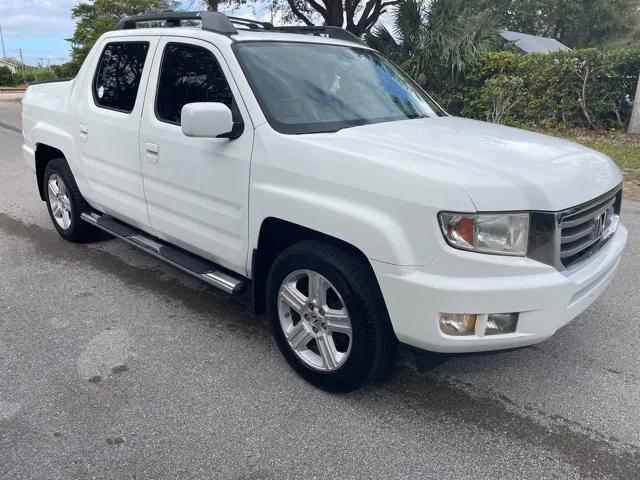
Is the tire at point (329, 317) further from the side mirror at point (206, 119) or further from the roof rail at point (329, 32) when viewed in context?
the roof rail at point (329, 32)

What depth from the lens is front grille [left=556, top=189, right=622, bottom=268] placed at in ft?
8.64

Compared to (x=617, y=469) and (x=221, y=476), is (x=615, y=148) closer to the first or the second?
(x=617, y=469)

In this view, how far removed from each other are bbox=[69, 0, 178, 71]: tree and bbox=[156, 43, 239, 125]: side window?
25.6 metres

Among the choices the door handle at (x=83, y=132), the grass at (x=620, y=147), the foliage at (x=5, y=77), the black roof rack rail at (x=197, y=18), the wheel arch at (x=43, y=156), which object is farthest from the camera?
the foliage at (x=5, y=77)

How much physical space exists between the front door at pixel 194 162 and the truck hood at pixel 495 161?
0.64 metres

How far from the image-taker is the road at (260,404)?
8.43 ft

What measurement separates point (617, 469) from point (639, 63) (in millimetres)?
12209

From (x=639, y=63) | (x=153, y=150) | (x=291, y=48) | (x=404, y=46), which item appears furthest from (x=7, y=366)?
(x=639, y=63)

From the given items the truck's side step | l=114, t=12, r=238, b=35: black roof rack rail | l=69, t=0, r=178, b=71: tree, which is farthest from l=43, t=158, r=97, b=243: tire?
l=69, t=0, r=178, b=71: tree

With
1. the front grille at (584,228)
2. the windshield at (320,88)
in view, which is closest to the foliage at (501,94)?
the windshield at (320,88)

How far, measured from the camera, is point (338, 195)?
9.02 feet

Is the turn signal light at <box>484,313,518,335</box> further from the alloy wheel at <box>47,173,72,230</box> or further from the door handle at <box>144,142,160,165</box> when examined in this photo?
the alloy wheel at <box>47,173,72,230</box>

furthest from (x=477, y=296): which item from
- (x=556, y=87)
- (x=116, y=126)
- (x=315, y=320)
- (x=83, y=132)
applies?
(x=556, y=87)

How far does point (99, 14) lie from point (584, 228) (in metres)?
30.2
